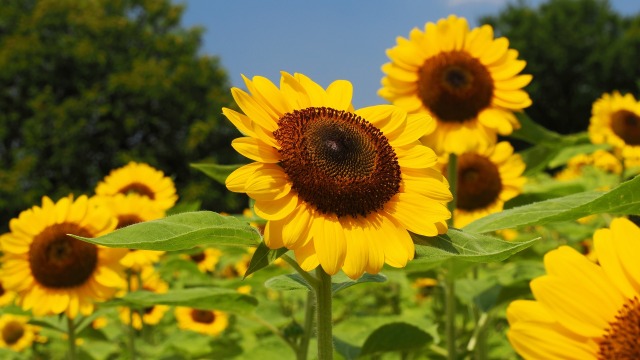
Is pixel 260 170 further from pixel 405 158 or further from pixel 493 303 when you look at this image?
pixel 493 303

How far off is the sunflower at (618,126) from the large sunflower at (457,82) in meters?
1.70

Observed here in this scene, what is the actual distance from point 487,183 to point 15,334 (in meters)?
3.33

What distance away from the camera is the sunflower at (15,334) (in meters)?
4.88

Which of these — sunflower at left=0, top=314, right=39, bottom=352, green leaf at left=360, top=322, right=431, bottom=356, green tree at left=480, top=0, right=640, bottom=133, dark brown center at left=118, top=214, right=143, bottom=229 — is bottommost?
green leaf at left=360, top=322, right=431, bottom=356

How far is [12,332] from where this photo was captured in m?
4.95

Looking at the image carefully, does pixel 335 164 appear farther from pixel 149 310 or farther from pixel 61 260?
pixel 149 310

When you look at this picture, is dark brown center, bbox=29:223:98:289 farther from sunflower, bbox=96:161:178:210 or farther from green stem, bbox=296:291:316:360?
sunflower, bbox=96:161:178:210

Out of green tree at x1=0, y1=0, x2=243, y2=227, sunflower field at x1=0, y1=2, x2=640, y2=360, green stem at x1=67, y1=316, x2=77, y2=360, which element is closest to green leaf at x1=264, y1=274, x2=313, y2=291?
sunflower field at x1=0, y1=2, x2=640, y2=360

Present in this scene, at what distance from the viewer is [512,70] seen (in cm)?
272

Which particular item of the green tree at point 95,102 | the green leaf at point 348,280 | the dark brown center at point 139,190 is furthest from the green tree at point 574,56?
the green leaf at point 348,280

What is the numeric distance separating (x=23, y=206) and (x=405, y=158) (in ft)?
72.2

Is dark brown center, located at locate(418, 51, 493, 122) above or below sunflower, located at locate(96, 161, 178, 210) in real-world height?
below

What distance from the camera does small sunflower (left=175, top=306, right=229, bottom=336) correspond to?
4.72 m

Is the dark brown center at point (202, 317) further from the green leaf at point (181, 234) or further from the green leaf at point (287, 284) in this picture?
the green leaf at point (181, 234)
